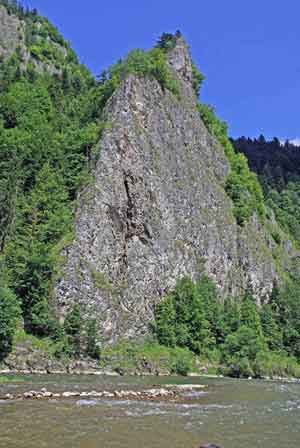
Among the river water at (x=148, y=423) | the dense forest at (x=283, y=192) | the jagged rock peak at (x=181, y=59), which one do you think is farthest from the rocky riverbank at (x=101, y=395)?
the dense forest at (x=283, y=192)

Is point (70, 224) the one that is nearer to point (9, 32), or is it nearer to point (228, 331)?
point (228, 331)

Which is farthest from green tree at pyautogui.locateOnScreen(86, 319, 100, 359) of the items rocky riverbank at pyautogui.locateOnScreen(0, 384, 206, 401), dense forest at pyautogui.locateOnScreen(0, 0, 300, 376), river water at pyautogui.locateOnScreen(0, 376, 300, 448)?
river water at pyautogui.locateOnScreen(0, 376, 300, 448)

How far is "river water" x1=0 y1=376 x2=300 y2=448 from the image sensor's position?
19.7m

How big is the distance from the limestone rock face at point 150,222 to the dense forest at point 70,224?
7.21ft

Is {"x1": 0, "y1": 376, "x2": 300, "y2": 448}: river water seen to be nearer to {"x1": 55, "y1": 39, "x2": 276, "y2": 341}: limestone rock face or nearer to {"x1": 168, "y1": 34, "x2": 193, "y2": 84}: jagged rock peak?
{"x1": 55, "y1": 39, "x2": 276, "y2": 341}: limestone rock face

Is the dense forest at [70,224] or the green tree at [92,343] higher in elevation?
the dense forest at [70,224]

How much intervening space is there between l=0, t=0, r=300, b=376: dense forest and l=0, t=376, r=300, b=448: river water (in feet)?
77.6

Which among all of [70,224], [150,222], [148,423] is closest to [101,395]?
[148,423]

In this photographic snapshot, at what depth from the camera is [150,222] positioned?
7688cm

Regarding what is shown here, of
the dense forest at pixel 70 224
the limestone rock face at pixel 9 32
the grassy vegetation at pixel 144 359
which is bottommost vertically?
the grassy vegetation at pixel 144 359

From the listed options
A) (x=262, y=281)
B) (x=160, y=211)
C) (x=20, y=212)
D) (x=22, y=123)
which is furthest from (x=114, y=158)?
(x=262, y=281)

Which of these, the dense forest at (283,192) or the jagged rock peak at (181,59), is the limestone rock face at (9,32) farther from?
the dense forest at (283,192)

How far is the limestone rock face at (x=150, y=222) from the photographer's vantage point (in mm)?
66500

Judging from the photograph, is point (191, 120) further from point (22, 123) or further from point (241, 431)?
point (241, 431)
